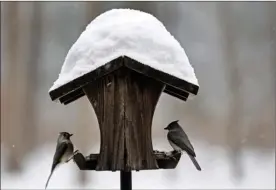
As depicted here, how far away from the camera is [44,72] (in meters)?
1.67

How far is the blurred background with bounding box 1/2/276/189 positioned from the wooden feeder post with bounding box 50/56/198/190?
534mm

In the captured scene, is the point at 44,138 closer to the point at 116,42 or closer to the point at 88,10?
the point at 88,10

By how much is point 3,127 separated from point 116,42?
882 millimetres

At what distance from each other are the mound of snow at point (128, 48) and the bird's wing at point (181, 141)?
15cm

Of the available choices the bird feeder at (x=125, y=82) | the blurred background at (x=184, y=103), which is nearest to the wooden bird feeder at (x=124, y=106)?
the bird feeder at (x=125, y=82)

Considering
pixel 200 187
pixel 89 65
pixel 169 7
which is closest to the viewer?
pixel 89 65

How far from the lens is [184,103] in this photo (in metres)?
1.61

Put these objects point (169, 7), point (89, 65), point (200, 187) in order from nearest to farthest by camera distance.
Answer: point (89, 65) → point (200, 187) → point (169, 7)

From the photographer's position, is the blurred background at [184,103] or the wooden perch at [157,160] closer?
the wooden perch at [157,160]

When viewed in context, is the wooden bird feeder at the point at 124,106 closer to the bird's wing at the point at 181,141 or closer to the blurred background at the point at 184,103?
the bird's wing at the point at 181,141

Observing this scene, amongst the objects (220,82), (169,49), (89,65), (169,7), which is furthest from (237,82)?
(89,65)

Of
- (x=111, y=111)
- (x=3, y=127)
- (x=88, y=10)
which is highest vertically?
(x=88, y=10)

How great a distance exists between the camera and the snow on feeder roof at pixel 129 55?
96 centimetres

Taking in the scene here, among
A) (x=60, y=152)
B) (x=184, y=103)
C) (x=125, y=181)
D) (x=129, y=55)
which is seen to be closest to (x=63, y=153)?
(x=60, y=152)
